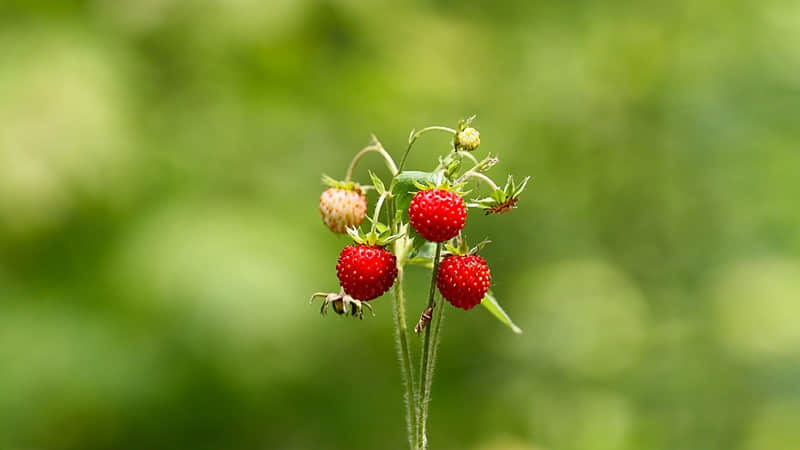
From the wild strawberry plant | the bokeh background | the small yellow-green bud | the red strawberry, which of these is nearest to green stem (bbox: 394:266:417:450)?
the wild strawberry plant

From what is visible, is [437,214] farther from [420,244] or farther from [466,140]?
[420,244]

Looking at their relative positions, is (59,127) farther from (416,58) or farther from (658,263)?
(658,263)

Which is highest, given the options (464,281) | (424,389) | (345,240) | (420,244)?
(345,240)

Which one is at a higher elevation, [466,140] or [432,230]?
[466,140]

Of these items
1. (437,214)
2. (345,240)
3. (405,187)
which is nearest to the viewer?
(437,214)

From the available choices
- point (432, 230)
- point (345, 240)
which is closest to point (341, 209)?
point (432, 230)

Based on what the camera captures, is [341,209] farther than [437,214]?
Yes

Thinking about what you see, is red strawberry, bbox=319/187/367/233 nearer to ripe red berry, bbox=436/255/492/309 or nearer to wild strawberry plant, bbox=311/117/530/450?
wild strawberry plant, bbox=311/117/530/450
